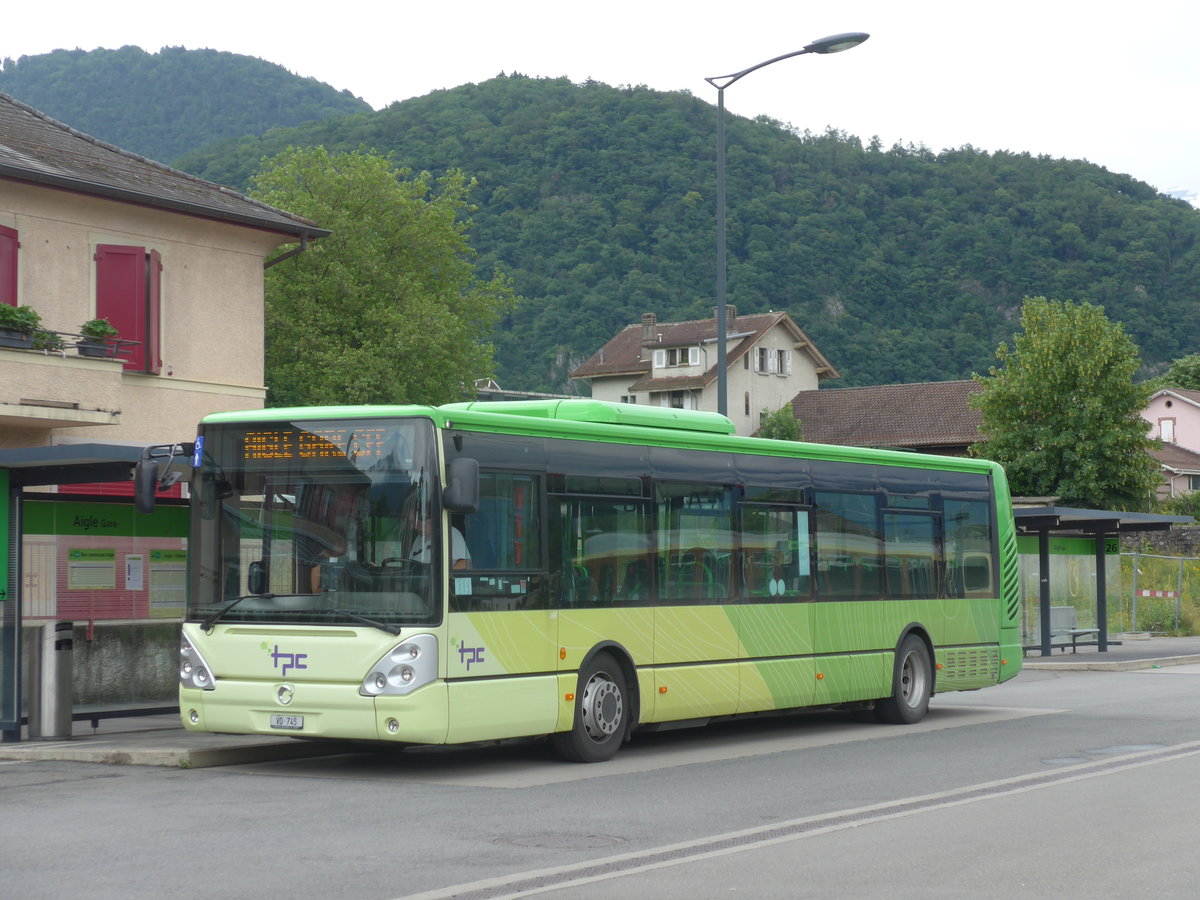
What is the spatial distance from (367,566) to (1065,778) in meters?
5.47

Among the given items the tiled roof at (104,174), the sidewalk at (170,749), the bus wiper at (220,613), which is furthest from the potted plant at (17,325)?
the bus wiper at (220,613)

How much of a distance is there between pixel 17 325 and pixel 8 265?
206 cm

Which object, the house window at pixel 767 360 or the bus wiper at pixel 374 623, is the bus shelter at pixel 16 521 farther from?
the house window at pixel 767 360

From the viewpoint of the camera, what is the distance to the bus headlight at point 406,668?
11.6 m

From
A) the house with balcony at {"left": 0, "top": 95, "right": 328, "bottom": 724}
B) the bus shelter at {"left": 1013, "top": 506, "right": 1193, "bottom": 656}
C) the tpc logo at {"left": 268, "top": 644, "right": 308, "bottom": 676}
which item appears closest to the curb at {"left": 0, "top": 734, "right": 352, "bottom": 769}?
the house with balcony at {"left": 0, "top": 95, "right": 328, "bottom": 724}

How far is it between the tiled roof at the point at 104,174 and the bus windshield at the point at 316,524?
10289mm

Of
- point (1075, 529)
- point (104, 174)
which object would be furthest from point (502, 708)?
point (1075, 529)

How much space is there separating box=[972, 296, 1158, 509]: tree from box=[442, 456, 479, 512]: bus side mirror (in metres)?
49.8

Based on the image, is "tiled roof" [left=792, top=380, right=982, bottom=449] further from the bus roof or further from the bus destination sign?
the bus destination sign

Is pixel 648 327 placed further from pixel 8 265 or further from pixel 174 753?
pixel 174 753

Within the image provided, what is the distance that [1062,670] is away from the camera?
2691cm

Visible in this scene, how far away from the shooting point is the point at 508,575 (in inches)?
492

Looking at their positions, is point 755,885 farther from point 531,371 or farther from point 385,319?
point 531,371

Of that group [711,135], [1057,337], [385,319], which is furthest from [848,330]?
[385,319]
